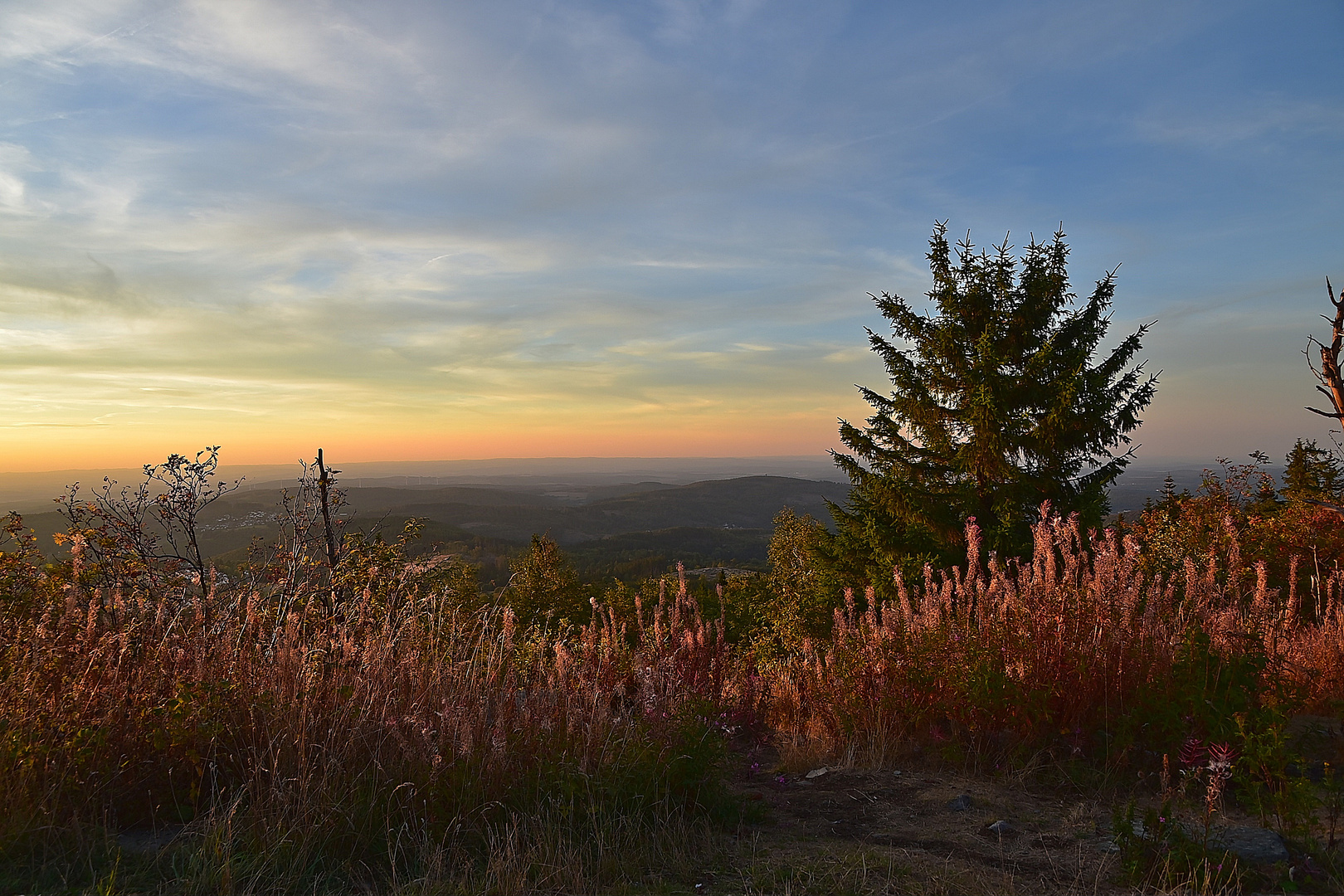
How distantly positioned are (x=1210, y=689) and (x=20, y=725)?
686cm

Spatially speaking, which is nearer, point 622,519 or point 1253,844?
point 1253,844

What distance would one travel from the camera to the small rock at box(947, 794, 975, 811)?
4.12 m

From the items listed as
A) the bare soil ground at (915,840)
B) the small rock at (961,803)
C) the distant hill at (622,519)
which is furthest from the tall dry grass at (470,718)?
the distant hill at (622,519)

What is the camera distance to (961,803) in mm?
4148

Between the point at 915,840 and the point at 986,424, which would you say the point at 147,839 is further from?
the point at 986,424

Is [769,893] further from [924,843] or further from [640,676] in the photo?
[640,676]

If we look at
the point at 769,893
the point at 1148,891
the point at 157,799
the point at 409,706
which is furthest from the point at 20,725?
the point at 1148,891

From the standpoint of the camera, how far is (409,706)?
415 cm

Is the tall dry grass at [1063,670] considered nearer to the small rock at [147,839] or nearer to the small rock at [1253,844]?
the small rock at [1253,844]

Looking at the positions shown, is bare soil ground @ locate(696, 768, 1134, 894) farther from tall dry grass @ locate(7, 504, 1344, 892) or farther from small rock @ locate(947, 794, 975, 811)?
tall dry grass @ locate(7, 504, 1344, 892)

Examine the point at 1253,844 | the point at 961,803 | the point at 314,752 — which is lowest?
the point at 961,803

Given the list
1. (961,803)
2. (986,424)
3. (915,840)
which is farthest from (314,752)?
(986,424)

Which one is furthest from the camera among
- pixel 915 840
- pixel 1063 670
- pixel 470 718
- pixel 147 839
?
pixel 1063 670

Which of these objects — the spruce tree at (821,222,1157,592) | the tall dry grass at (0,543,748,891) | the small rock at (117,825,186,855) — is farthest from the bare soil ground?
the spruce tree at (821,222,1157,592)
